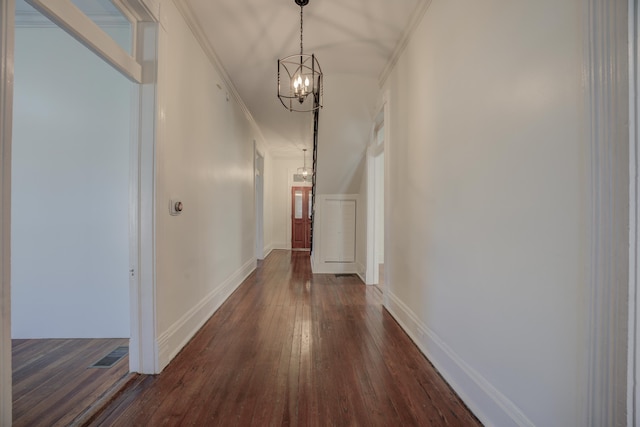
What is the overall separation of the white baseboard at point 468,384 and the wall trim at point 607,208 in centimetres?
45

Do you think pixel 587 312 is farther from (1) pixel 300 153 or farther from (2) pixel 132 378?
(1) pixel 300 153

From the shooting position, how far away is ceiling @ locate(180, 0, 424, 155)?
2.45 meters

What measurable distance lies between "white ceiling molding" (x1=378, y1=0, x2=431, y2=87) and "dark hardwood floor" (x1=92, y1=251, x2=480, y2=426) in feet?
9.24

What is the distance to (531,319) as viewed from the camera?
1.24 metres

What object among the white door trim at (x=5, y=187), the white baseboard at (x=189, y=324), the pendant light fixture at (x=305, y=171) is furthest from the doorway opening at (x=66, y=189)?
the pendant light fixture at (x=305, y=171)

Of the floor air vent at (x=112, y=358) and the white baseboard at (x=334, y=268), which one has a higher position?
the white baseboard at (x=334, y=268)

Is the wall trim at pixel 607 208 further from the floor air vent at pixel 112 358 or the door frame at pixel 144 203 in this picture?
the floor air vent at pixel 112 358

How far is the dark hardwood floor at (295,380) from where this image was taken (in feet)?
5.16

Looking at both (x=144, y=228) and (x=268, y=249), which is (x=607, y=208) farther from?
(x=268, y=249)

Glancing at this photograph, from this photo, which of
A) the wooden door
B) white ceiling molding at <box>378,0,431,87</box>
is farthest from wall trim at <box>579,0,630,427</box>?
the wooden door

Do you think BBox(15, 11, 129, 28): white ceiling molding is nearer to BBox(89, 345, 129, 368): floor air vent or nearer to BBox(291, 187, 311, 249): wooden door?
BBox(89, 345, 129, 368): floor air vent

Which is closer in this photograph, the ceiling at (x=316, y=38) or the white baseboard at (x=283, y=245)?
the ceiling at (x=316, y=38)

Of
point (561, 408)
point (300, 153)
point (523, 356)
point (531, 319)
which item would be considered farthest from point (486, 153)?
point (300, 153)

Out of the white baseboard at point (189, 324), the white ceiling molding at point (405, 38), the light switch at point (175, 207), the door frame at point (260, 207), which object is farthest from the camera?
the door frame at point (260, 207)
